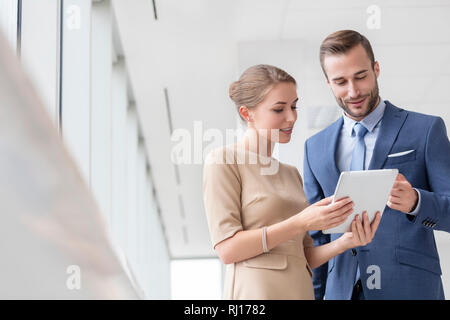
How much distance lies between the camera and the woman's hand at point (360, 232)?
1.39 meters

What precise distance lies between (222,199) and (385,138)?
1.89 ft

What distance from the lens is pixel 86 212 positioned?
0.12 meters

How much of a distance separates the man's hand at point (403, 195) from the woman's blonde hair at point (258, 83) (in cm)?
37

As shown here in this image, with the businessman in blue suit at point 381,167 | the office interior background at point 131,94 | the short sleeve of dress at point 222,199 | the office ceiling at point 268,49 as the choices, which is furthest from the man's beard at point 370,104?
the office ceiling at point 268,49

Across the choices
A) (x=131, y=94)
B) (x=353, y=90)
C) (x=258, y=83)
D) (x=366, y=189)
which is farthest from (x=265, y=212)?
(x=131, y=94)

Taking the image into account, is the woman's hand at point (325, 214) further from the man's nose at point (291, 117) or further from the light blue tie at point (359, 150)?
the light blue tie at point (359, 150)

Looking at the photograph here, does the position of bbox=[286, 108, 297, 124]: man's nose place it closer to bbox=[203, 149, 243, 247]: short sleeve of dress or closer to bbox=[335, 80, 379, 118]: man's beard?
bbox=[203, 149, 243, 247]: short sleeve of dress

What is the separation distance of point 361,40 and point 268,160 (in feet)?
1.76

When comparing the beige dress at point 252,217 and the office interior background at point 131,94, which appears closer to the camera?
the office interior background at point 131,94

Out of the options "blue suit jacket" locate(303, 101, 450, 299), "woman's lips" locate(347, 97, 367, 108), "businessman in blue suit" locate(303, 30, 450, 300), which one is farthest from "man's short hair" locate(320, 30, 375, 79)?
"blue suit jacket" locate(303, 101, 450, 299)

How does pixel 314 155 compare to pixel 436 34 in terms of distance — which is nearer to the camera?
pixel 314 155

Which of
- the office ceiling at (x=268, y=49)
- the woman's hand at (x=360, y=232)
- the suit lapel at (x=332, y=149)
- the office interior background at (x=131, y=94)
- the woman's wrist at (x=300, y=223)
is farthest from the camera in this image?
the office ceiling at (x=268, y=49)

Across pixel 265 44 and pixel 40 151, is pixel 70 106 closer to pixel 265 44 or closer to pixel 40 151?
pixel 265 44
